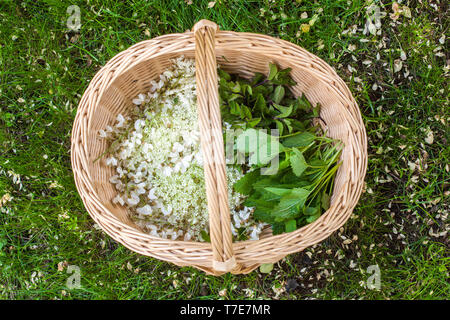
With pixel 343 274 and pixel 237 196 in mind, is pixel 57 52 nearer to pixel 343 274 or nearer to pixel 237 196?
pixel 237 196

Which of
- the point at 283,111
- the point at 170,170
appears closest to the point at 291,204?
the point at 283,111

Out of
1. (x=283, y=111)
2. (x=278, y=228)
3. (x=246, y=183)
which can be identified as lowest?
(x=278, y=228)

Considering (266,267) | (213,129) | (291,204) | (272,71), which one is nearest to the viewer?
(213,129)

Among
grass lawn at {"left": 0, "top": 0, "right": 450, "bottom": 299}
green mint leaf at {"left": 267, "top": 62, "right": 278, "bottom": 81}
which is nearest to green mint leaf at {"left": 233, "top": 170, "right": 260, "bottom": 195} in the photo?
green mint leaf at {"left": 267, "top": 62, "right": 278, "bottom": 81}

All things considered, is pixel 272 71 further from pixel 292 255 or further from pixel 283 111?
pixel 292 255

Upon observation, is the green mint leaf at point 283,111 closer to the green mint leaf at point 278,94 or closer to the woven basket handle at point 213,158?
the green mint leaf at point 278,94

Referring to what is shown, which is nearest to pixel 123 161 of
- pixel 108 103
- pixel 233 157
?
pixel 108 103
